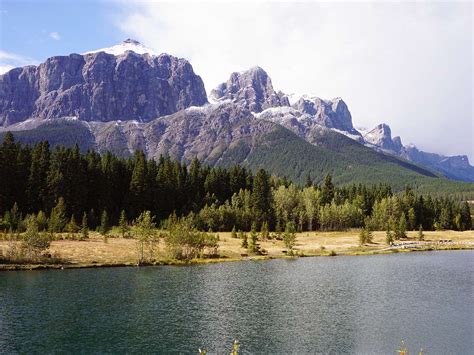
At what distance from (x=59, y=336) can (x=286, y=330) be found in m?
23.0

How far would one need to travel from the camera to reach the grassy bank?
8856cm

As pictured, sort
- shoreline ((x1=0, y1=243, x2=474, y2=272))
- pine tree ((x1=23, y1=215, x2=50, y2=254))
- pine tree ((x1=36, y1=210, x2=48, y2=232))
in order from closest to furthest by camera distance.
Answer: shoreline ((x1=0, y1=243, x2=474, y2=272))
pine tree ((x1=23, y1=215, x2=50, y2=254))
pine tree ((x1=36, y1=210, x2=48, y2=232))

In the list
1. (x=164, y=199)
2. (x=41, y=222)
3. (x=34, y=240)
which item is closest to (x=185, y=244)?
(x=34, y=240)

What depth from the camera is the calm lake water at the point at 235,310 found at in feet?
140

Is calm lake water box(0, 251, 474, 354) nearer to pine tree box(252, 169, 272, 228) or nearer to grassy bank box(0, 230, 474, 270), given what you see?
grassy bank box(0, 230, 474, 270)

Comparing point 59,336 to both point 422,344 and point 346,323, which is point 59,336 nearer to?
point 346,323

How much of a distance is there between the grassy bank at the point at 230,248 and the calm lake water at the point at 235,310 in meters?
6.57

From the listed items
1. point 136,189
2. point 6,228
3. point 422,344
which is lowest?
point 422,344

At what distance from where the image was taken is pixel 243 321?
50.8m

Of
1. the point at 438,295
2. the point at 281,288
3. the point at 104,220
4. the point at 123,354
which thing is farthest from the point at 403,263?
the point at 123,354

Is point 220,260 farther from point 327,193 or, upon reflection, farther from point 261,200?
point 327,193

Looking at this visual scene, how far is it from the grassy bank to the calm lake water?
21.6ft

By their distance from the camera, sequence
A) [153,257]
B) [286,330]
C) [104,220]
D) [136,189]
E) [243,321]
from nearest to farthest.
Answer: [286,330] < [243,321] < [153,257] < [104,220] < [136,189]

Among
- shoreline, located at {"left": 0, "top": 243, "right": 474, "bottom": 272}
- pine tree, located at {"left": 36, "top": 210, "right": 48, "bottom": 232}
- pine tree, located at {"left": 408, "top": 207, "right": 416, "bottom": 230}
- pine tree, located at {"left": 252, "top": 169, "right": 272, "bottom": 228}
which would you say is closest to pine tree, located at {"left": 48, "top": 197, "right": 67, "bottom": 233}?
pine tree, located at {"left": 36, "top": 210, "right": 48, "bottom": 232}
